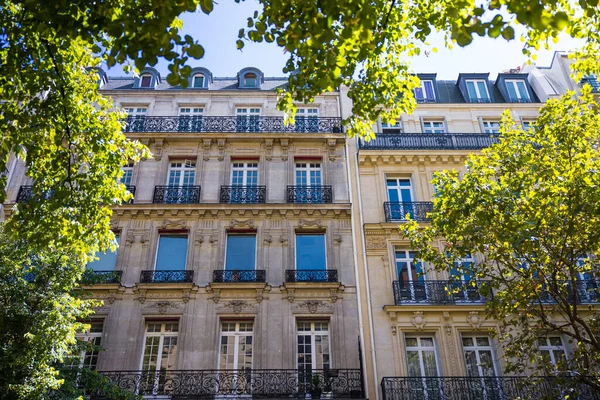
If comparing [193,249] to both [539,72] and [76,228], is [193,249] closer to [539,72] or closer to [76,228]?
[76,228]

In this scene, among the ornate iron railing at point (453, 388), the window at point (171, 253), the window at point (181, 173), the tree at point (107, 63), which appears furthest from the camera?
the window at point (181, 173)

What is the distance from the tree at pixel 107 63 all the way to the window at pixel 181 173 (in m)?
7.75

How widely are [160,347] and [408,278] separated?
8402 mm

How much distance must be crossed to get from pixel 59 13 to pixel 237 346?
1143 centimetres

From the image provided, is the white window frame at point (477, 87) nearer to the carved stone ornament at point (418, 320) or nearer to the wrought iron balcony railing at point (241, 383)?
the carved stone ornament at point (418, 320)

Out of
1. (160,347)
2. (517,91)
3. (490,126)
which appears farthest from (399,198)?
(160,347)

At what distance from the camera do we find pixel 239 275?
58.2ft

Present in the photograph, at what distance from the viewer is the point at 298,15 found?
823cm

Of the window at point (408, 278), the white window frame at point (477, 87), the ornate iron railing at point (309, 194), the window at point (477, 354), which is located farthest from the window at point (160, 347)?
the white window frame at point (477, 87)

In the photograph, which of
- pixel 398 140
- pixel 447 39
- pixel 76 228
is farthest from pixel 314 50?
pixel 398 140

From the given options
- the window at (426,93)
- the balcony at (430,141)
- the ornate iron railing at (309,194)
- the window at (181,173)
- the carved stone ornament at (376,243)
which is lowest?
the carved stone ornament at (376,243)

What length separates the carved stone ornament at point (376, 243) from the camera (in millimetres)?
18469

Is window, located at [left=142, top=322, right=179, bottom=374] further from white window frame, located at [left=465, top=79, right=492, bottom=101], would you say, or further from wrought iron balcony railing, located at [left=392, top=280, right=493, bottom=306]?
white window frame, located at [left=465, top=79, right=492, bottom=101]

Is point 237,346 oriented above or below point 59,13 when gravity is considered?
below
